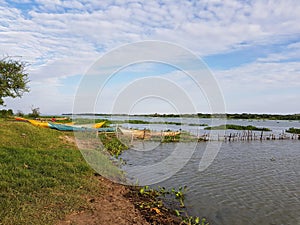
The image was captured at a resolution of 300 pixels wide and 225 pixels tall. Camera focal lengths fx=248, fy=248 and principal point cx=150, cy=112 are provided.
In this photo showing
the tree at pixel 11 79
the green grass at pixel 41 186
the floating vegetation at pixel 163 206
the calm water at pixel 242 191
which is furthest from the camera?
the tree at pixel 11 79

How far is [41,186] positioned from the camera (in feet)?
21.0

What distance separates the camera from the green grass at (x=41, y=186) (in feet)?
16.1

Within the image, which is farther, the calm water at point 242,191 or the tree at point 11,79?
the tree at point 11,79

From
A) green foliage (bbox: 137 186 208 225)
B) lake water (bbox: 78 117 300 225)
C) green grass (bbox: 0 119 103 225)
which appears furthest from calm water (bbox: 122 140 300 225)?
green grass (bbox: 0 119 103 225)

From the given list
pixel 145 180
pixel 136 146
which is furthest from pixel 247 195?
pixel 136 146

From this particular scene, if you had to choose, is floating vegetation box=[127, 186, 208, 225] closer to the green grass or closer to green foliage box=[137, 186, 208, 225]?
green foliage box=[137, 186, 208, 225]

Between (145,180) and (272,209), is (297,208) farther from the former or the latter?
(145,180)

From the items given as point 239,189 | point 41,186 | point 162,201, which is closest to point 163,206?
point 162,201

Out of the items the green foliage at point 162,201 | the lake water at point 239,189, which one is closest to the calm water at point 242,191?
the lake water at point 239,189

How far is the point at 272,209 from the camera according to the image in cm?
740

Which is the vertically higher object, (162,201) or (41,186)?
(41,186)

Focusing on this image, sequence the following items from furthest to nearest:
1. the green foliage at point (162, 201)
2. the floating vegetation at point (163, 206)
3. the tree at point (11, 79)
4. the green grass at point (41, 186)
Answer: the tree at point (11, 79), the green foliage at point (162, 201), the floating vegetation at point (163, 206), the green grass at point (41, 186)

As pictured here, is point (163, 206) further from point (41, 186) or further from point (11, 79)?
point (11, 79)

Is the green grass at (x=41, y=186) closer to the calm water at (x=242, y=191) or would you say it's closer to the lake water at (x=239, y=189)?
the lake water at (x=239, y=189)
